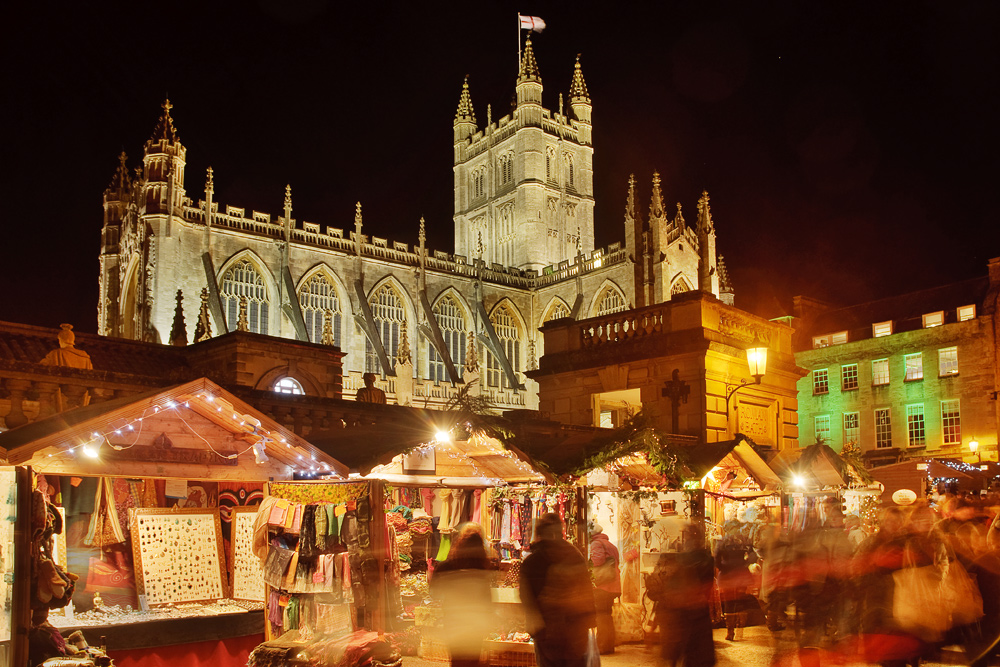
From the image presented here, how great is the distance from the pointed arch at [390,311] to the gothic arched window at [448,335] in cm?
150

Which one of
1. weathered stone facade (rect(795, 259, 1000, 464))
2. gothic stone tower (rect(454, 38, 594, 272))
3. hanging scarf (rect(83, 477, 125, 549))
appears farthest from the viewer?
gothic stone tower (rect(454, 38, 594, 272))

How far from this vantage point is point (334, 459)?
27.7 feet

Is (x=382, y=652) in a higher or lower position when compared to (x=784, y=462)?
lower

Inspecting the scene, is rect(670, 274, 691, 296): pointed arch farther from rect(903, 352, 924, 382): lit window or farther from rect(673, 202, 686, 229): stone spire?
rect(903, 352, 924, 382): lit window

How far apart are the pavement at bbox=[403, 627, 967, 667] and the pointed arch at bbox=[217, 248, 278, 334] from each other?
99.3ft

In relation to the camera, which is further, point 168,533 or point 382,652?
point 168,533

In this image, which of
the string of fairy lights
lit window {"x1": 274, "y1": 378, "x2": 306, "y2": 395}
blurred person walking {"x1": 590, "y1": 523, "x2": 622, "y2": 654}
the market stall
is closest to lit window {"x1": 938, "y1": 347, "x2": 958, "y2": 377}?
lit window {"x1": 274, "y1": 378, "x2": 306, "y2": 395}

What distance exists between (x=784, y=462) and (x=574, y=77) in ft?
161

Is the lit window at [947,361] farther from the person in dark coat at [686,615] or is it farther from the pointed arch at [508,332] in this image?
the person in dark coat at [686,615]

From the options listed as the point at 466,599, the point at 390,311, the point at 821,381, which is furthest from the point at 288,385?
the point at 390,311

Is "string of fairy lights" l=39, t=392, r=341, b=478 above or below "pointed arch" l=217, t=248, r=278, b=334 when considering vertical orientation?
below

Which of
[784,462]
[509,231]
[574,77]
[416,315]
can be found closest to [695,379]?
[784,462]

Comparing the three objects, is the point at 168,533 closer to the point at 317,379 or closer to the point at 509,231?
the point at 317,379

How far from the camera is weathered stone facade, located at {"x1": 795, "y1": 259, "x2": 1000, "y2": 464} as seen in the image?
3014 centimetres
